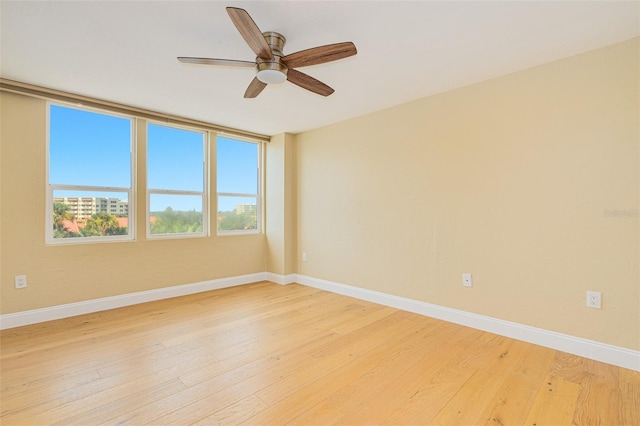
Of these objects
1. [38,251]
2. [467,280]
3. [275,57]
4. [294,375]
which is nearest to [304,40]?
[275,57]

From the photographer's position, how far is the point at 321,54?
1917mm

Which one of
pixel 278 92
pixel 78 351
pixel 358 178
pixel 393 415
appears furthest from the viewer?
pixel 358 178

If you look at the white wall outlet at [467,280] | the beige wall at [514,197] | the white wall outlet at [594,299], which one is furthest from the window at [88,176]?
the white wall outlet at [594,299]

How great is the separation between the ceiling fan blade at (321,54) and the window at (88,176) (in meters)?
2.62

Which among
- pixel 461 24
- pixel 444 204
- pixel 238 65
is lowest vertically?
pixel 444 204

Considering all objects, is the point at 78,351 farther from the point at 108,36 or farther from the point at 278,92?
the point at 278,92

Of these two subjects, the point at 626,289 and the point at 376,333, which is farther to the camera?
the point at 376,333

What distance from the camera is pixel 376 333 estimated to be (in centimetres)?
275

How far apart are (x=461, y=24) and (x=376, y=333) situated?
2.50 meters

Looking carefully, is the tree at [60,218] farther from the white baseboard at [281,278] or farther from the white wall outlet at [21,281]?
the white baseboard at [281,278]

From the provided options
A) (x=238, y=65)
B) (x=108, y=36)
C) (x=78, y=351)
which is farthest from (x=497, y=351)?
(x=108, y=36)

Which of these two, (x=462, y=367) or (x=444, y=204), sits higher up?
(x=444, y=204)

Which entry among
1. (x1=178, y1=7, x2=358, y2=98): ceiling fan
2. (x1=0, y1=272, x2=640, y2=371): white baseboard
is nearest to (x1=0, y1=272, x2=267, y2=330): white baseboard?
(x1=0, y1=272, x2=640, y2=371): white baseboard

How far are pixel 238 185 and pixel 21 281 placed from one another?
2.61 meters
